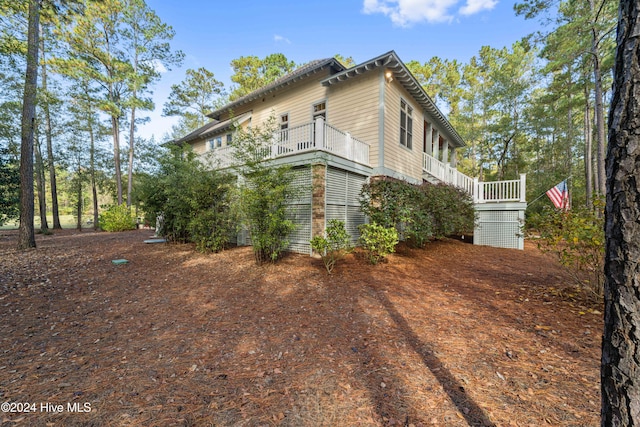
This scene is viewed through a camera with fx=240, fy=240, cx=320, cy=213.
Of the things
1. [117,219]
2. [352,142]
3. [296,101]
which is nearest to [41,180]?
[117,219]

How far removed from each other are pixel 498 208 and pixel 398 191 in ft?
18.4

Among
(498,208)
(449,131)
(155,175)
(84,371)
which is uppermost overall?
(449,131)

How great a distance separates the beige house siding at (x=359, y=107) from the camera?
27.9 ft

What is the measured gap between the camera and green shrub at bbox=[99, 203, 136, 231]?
15.0 meters

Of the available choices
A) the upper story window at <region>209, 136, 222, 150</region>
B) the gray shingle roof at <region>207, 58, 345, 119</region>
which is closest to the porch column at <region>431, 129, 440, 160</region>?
the gray shingle roof at <region>207, 58, 345, 119</region>

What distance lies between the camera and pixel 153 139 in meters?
18.5

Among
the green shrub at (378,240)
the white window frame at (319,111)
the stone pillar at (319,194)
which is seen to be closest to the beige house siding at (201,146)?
the white window frame at (319,111)

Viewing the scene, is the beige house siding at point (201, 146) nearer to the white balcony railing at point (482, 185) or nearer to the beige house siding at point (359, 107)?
the beige house siding at point (359, 107)

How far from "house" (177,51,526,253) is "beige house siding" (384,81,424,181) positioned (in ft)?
0.12

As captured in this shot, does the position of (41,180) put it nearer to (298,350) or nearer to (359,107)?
(359,107)

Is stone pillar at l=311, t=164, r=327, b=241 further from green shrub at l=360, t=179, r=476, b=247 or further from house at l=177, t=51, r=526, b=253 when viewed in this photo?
green shrub at l=360, t=179, r=476, b=247

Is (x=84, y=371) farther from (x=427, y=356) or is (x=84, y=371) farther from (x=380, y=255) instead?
(x=380, y=255)

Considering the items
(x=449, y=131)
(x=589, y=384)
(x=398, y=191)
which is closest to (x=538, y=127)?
(x=449, y=131)

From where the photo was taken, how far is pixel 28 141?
769 centimetres
